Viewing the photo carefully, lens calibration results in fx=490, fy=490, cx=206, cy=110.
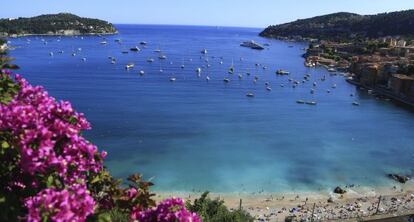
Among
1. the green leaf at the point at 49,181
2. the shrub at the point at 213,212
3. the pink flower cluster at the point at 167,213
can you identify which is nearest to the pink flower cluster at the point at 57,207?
the green leaf at the point at 49,181

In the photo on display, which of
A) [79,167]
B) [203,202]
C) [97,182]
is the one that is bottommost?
[203,202]

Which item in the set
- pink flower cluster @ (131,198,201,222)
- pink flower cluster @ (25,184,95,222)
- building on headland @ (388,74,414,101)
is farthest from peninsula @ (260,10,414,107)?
pink flower cluster @ (25,184,95,222)

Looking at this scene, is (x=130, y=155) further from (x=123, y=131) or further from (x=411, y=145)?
(x=411, y=145)

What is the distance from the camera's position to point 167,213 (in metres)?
4.16

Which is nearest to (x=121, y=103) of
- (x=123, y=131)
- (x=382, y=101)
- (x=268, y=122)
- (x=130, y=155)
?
(x=123, y=131)

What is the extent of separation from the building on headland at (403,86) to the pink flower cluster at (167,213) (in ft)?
217

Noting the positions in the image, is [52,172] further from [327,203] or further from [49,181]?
[327,203]

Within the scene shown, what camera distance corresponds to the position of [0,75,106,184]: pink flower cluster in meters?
3.47

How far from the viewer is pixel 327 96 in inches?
2785

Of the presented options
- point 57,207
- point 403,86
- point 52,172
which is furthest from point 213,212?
point 403,86

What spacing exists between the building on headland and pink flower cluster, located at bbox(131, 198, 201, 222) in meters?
66.0

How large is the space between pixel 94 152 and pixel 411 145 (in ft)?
147

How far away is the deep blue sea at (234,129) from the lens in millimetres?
34000

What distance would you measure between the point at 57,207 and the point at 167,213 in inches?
45.7
